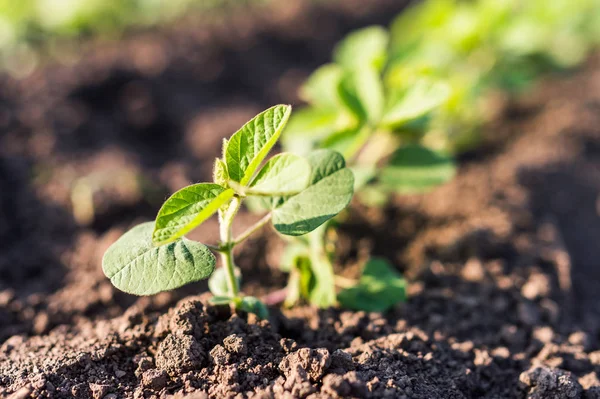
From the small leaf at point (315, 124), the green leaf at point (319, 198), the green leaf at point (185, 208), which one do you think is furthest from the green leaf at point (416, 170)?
the green leaf at point (185, 208)

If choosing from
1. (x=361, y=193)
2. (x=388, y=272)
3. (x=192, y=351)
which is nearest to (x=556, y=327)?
(x=388, y=272)

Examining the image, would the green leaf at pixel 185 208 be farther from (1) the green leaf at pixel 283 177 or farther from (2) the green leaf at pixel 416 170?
(2) the green leaf at pixel 416 170

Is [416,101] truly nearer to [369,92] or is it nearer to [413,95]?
[413,95]

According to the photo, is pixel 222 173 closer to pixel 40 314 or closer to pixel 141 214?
pixel 40 314

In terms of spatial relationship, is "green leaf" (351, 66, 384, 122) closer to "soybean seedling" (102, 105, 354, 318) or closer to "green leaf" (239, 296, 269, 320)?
"soybean seedling" (102, 105, 354, 318)

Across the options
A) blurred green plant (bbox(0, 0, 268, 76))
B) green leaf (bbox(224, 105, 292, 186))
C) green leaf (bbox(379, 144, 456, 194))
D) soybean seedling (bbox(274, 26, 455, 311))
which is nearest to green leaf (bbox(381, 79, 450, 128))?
soybean seedling (bbox(274, 26, 455, 311))

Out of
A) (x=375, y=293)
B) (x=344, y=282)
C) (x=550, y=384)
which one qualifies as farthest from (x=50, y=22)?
(x=550, y=384)
